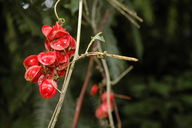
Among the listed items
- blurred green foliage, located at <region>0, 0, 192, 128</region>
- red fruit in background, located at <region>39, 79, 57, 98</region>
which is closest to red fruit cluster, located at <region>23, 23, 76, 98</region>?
red fruit in background, located at <region>39, 79, 57, 98</region>

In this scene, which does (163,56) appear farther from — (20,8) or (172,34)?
(20,8)

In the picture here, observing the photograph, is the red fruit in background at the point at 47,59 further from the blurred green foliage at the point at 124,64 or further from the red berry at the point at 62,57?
the blurred green foliage at the point at 124,64

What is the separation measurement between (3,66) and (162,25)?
1.27m

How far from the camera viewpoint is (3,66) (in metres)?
1.52

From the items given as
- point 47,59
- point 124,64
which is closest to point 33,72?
point 47,59

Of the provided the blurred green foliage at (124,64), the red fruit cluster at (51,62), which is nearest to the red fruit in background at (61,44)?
the red fruit cluster at (51,62)

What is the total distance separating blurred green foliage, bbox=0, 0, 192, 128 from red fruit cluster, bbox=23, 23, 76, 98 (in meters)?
0.21

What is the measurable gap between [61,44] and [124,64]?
0.81m

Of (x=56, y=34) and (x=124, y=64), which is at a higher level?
(x=56, y=34)

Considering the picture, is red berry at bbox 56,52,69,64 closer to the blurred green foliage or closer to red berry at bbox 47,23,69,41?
red berry at bbox 47,23,69,41

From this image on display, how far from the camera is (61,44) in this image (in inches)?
26.1

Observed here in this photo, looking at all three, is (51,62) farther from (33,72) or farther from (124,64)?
(124,64)

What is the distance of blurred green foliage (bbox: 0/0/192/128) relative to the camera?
1126 mm

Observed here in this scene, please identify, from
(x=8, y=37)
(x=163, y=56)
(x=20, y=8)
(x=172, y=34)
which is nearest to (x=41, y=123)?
(x=20, y=8)
